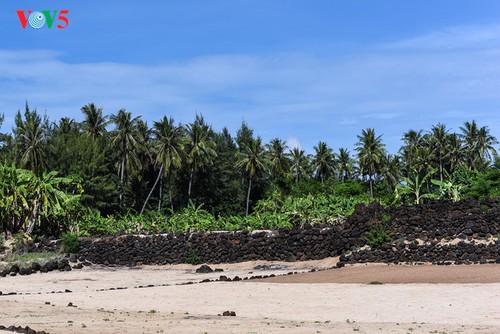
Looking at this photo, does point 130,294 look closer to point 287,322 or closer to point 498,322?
point 287,322

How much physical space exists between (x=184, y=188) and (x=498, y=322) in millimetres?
59881

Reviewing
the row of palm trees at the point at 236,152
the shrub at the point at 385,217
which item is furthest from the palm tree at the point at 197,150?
the shrub at the point at 385,217

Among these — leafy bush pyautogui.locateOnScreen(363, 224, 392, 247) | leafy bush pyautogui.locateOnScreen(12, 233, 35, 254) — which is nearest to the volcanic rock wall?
leafy bush pyautogui.locateOnScreen(363, 224, 392, 247)

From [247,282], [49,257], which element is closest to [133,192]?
[49,257]

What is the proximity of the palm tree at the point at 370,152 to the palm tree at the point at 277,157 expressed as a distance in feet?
29.8

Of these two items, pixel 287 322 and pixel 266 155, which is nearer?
pixel 287 322

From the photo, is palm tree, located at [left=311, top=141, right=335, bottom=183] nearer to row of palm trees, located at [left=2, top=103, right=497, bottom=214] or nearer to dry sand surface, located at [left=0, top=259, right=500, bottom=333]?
row of palm trees, located at [left=2, top=103, right=497, bottom=214]

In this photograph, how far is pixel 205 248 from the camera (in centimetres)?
3322

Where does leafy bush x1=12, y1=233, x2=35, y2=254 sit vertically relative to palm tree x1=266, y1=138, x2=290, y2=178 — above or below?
below

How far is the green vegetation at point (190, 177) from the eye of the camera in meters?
36.1

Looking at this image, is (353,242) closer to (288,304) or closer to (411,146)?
(288,304)

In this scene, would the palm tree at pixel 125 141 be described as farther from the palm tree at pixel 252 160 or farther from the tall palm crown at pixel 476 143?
the tall palm crown at pixel 476 143

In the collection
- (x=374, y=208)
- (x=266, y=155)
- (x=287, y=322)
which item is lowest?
(x=287, y=322)

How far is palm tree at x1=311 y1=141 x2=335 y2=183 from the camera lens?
81.6 meters
